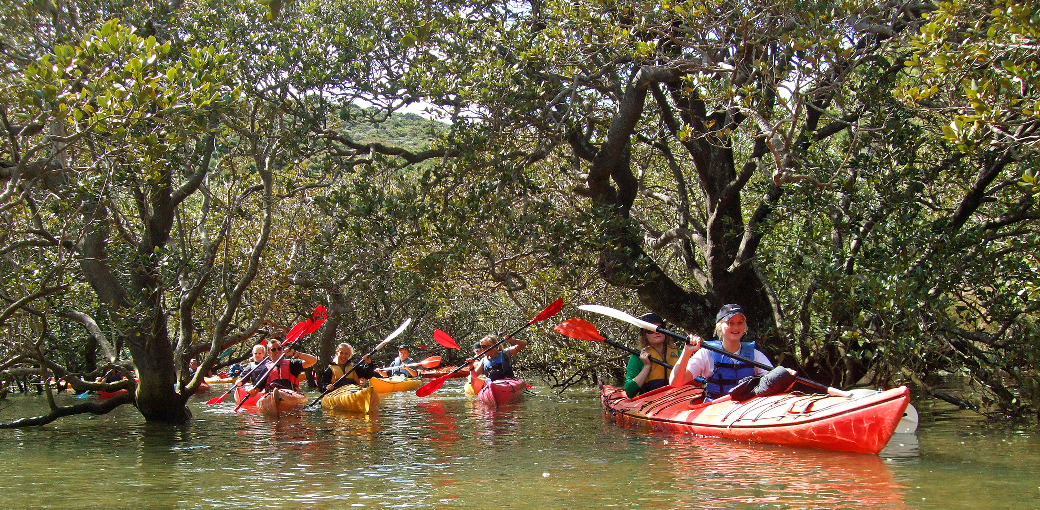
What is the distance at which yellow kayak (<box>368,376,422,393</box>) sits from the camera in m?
15.9

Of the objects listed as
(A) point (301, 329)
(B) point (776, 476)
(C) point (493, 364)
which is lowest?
(B) point (776, 476)

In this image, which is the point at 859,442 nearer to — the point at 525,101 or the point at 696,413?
the point at 696,413

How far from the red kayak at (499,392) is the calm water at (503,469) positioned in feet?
9.64

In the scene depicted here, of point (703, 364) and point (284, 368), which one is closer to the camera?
point (703, 364)

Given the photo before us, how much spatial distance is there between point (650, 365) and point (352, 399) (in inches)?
166

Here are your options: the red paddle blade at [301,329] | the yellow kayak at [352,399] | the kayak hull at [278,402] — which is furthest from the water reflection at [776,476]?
the red paddle blade at [301,329]

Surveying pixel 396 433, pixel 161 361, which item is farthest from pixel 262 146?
pixel 396 433

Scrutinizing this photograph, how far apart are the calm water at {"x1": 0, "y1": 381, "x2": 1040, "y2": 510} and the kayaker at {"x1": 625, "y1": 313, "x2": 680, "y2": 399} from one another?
54 centimetres

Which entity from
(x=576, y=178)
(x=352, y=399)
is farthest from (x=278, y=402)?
(x=576, y=178)

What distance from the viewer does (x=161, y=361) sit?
29.3 ft

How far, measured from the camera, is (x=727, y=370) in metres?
7.48

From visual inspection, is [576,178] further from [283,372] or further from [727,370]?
[283,372]

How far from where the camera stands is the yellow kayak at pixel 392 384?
52.0 ft

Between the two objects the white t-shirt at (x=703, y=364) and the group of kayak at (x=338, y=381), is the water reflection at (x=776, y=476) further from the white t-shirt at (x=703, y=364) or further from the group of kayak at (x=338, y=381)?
the group of kayak at (x=338, y=381)
